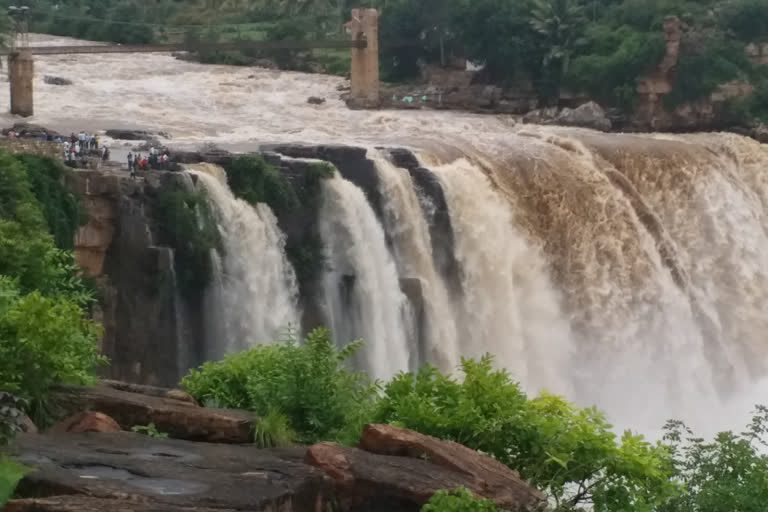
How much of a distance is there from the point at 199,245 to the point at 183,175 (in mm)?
1412

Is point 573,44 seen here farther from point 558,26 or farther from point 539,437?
point 539,437

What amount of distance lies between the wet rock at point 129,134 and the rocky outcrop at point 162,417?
799 inches

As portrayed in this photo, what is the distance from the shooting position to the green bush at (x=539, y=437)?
14609mm

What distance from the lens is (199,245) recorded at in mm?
26203

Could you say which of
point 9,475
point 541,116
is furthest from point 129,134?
point 9,475

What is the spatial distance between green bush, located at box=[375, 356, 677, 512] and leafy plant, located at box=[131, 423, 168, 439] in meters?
2.46

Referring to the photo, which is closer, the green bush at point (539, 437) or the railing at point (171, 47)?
the green bush at point (539, 437)

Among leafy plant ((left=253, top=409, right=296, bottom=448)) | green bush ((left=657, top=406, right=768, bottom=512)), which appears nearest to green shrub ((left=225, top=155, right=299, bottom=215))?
leafy plant ((left=253, top=409, right=296, bottom=448))

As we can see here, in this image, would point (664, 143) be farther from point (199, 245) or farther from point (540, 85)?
point (199, 245)

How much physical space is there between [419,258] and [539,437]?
15.9 m

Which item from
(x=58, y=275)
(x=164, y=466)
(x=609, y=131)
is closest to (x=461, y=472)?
(x=164, y=466)

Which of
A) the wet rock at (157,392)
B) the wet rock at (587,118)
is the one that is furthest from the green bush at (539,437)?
the wet rock at (587,118)

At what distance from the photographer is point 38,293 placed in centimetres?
1509

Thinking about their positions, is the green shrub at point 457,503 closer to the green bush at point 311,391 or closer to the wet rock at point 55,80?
the green bush at point 311,391
